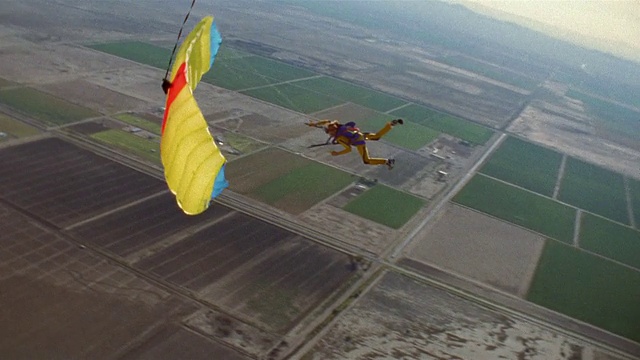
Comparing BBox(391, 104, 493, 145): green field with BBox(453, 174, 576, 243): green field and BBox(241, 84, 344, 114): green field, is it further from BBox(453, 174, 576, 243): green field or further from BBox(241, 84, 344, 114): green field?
BBox(453, 174, 576, 243): green field

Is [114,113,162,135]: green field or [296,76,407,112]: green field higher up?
[296,76,407,112]: green field

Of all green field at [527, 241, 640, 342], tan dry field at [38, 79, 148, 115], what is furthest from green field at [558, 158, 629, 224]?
tan dry field at [38, 79, 148, 115]

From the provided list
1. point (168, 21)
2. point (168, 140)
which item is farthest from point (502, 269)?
point (168, 21)

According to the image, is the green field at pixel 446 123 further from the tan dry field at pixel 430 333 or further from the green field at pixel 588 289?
the tan dry field at pixel 430 333

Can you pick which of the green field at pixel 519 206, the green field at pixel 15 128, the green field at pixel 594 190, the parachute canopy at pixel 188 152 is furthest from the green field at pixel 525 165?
the parachute canopy at pixel 188 152

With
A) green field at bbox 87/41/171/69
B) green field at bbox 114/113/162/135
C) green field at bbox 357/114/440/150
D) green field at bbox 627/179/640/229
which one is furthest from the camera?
green field at bbox 87/41/171/69

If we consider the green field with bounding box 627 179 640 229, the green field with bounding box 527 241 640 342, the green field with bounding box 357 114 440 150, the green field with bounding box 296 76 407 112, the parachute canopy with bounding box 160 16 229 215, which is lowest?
the green field with bounding box 527 241 640 342

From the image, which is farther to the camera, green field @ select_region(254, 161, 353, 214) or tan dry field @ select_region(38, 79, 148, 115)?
tan dry field @ select_region(38, 79, 148, 115)

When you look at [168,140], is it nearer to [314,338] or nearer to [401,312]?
[314,338]
